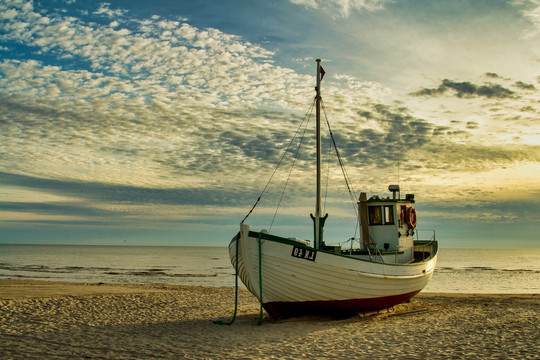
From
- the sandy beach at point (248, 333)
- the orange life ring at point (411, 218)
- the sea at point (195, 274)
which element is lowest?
the sea at point (195, 274)

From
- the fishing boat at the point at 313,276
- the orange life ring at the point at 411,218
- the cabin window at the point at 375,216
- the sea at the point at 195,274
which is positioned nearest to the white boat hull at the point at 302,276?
the fishing boat at the point at 313,276

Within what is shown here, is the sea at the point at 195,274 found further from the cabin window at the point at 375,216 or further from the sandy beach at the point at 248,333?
the sandy beach at the point at 248,333

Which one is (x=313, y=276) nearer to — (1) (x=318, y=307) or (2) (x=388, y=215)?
(1) (x=318, y=307)

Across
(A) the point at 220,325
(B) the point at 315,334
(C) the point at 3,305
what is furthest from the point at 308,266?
(C) the point at 3,305

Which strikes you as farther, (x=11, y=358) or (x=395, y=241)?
(x=395, y=241)

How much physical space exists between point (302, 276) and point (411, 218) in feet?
24.4

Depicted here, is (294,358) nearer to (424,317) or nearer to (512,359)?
(512,359)

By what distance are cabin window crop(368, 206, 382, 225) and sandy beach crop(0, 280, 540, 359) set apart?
11.6 feet

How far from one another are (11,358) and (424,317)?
12519 mm

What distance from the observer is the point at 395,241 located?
1727 centimetres

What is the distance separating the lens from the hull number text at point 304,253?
1259 cm

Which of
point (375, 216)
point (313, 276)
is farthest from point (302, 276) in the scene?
point (375, 216)

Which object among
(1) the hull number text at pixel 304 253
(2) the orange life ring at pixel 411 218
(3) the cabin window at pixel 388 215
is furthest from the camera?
(2) the orange life ring at pixel 411 218

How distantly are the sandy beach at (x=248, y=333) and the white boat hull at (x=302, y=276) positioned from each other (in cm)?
61
